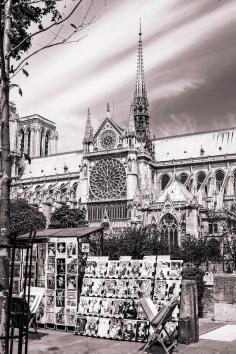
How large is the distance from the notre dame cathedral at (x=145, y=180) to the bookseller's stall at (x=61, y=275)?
34.9 meters

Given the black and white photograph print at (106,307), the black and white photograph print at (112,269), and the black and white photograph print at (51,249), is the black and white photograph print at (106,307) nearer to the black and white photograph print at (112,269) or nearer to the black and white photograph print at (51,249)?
the black and white photograph print at (112,269)

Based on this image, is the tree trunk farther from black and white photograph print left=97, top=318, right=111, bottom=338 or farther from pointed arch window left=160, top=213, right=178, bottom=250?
pointed arch window left=160, top=213, right=178, bottom=250

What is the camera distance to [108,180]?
198ft

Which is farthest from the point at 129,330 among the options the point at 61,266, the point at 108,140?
the point at 108,140

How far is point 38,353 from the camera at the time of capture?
848 cm

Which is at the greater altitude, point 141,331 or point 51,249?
point 51,249

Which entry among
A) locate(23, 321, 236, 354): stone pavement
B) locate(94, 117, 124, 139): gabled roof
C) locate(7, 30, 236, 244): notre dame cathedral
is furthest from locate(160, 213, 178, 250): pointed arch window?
locate(23, 321, 236, 354): stone pavement

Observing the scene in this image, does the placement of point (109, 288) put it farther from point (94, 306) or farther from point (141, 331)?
point (141, 331)

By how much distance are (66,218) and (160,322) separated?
44.8 meters

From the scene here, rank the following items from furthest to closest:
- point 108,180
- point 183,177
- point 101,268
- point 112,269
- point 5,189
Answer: point 183,177, point 108,180, point 101,268, point 112,269, point 5,189

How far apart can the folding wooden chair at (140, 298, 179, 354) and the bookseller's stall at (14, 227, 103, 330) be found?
8.74 ft

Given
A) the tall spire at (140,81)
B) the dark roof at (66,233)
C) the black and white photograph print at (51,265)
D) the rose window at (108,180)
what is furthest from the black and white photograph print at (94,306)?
the tall spire at (140,81)

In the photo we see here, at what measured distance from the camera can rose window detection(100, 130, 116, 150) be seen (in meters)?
62.5

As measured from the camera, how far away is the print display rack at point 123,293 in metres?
10.1
